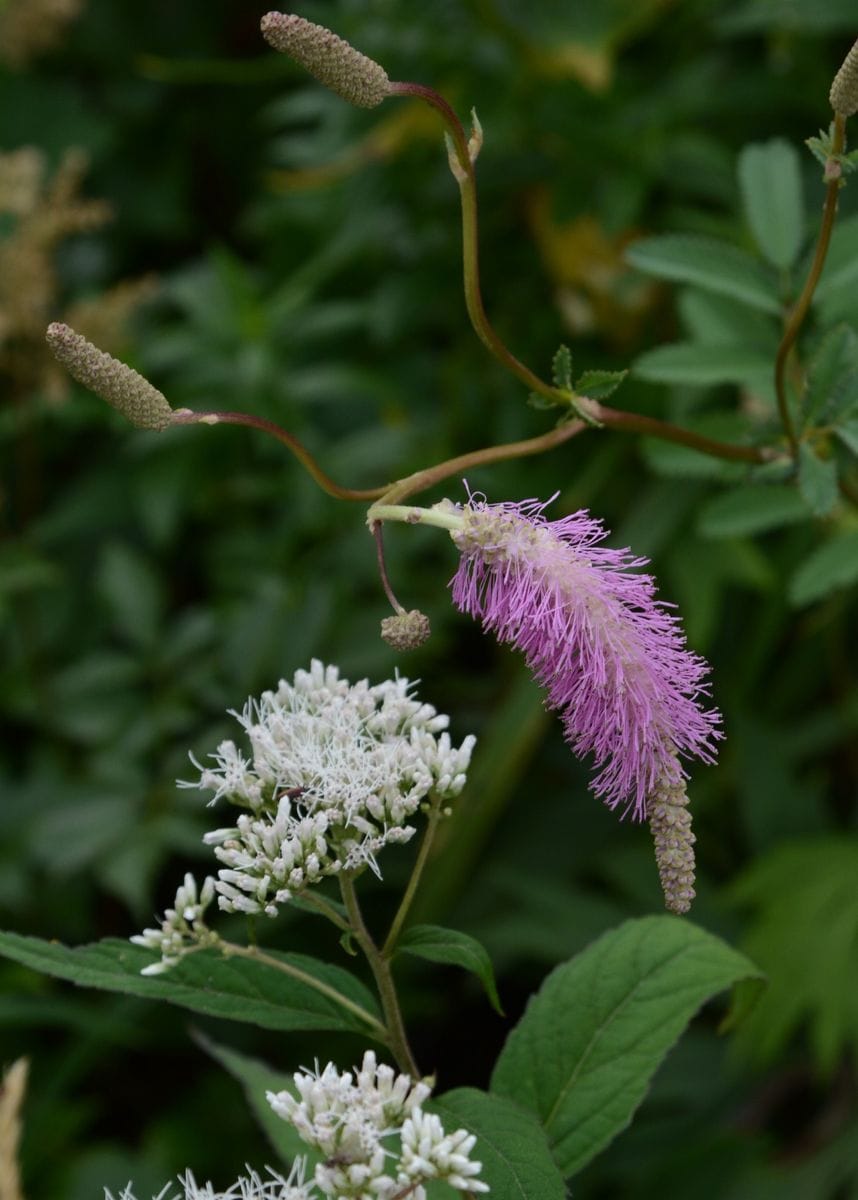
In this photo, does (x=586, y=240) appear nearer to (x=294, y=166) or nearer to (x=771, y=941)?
(x=294, y=166)

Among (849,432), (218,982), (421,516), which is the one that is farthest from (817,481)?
(218,982)

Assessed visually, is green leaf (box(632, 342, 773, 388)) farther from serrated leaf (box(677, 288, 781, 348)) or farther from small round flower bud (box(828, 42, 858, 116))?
small round flower bud (box(828, 42, 858, 116))

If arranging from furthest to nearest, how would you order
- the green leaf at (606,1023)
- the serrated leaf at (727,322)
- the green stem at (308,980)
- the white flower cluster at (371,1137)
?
1. the serrated leaf at (727,322)
2. the green leaf at (606,1023)
3. the green stem at (308,980)
4. the white flower cluster at (371,1137)

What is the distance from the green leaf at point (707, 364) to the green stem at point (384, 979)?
668 millimetres

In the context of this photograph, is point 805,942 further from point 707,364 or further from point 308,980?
point 308,980

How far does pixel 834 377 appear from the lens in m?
1.14

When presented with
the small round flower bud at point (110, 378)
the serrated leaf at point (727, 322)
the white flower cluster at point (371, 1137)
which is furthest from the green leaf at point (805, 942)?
the small round flower bud at point (110, 378)

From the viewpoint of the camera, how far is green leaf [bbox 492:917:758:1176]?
958 mm

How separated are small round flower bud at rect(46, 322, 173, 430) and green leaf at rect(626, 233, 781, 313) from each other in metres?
0.63

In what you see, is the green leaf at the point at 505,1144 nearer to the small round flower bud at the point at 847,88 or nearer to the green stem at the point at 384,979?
the green stem at the point at 384,979

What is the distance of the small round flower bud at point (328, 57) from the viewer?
33.0 inches

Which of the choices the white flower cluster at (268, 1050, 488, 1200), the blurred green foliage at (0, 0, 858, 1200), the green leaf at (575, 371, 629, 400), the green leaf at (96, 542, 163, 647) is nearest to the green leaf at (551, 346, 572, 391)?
the green leaf at (575, 371, 629, 400)

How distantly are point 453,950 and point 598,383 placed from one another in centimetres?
41

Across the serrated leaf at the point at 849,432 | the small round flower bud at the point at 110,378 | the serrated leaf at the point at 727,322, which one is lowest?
the small round flower bud at the point at 110,378
